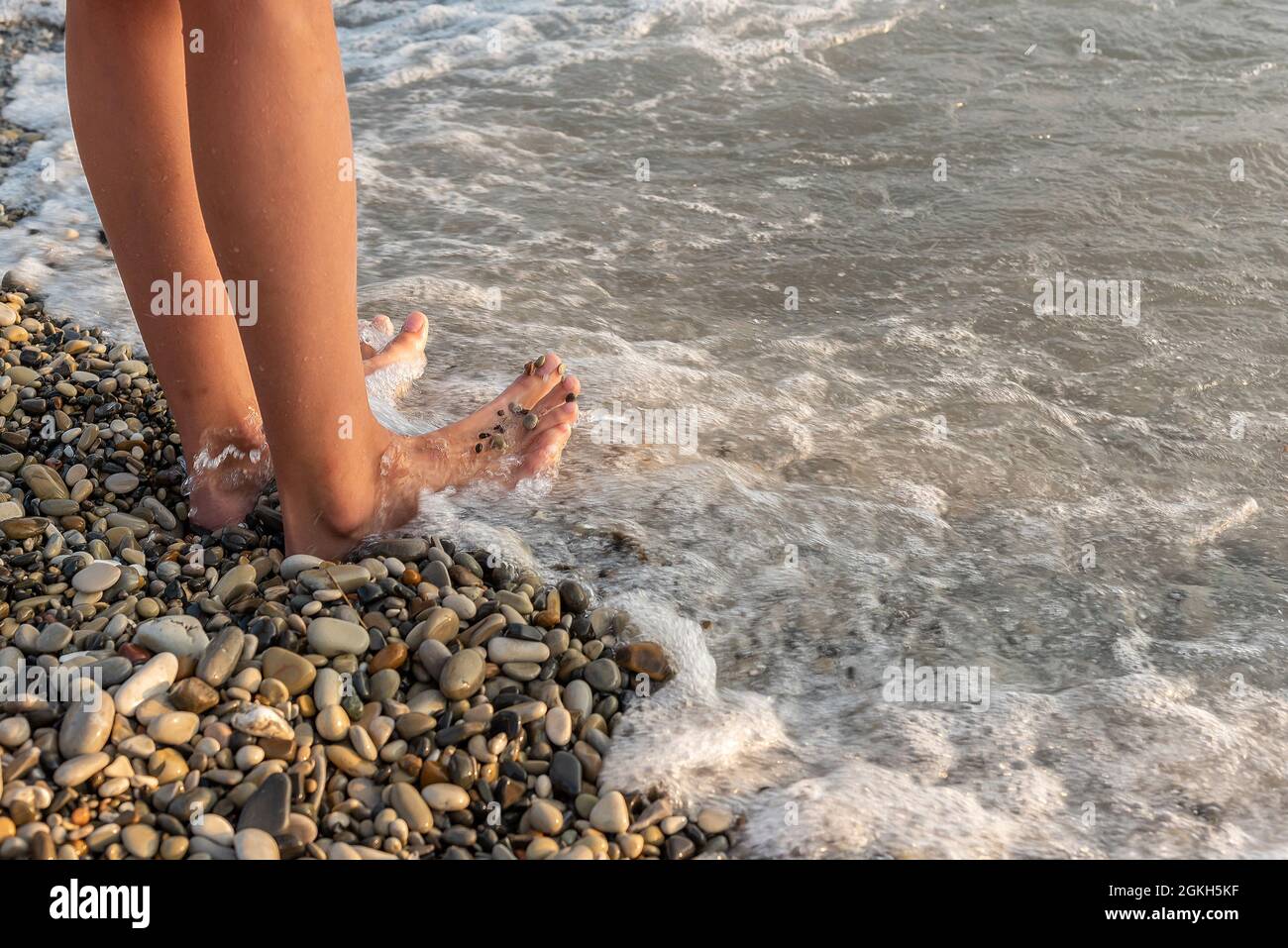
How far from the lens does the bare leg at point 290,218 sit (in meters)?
1.75

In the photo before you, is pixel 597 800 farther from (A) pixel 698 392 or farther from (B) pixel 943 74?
(B) pixel 943 74

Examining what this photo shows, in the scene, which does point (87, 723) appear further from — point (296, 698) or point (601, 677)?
point (601, 677)

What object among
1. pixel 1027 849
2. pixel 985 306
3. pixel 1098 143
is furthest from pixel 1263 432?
pixel 1098 143

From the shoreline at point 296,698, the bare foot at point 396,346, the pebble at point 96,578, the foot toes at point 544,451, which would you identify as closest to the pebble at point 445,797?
the shoreline at point 296,698

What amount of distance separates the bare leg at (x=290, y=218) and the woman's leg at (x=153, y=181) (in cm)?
37

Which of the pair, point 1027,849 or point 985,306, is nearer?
point 1027,849

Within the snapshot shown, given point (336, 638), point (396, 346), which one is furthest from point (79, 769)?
point (396, 346)

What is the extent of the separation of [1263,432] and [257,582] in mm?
2716

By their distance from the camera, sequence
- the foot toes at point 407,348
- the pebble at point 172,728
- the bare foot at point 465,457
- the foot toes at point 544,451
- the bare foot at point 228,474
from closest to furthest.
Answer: the pebble at point 172,728
the bare foot at point 465,457
the bare foot at point 228,474
the foot toes at point 544,451
the foot toes at point 407,348

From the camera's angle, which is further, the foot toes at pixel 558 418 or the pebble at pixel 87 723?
the foot toes at pixel 558 418

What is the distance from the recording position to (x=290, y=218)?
6.01ft

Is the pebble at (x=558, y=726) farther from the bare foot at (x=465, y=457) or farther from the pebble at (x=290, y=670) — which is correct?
the bare foot at (x=465, y=457)

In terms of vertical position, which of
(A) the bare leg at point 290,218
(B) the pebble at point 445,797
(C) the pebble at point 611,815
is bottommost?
(C) the pebble at point 611,815

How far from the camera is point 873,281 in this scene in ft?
13.1
